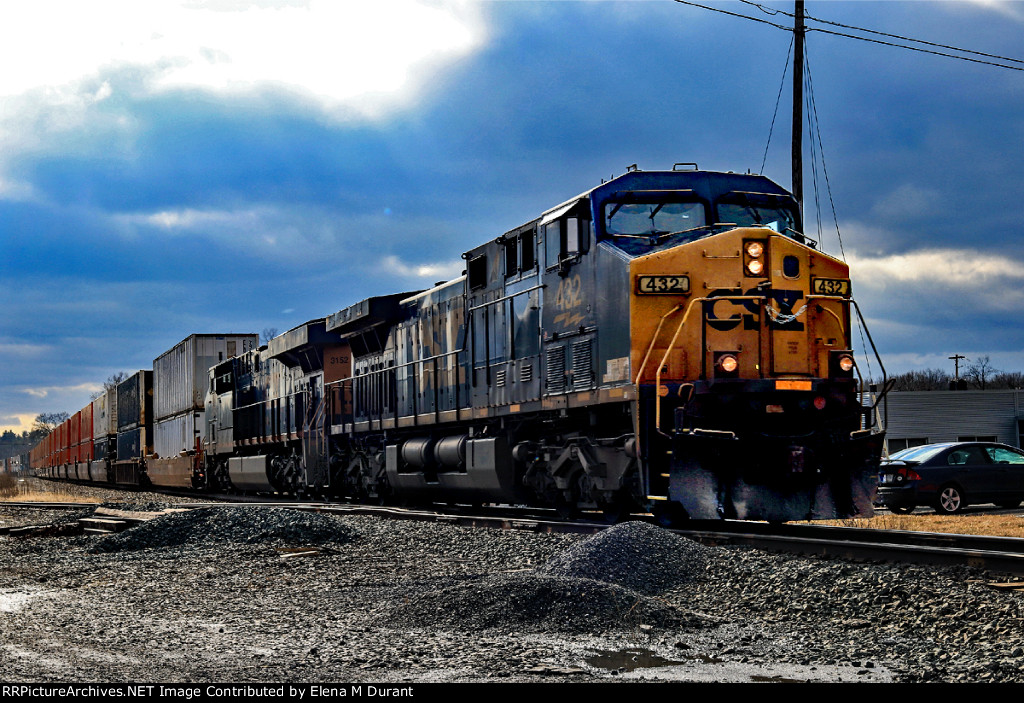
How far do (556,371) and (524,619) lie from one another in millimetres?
6153

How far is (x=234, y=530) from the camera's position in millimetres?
12227

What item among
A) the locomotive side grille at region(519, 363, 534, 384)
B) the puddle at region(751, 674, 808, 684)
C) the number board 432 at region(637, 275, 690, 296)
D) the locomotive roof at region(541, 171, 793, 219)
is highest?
the locomotive roof at region(541, 171, 793, 219)

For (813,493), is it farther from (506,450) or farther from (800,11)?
(800,11)

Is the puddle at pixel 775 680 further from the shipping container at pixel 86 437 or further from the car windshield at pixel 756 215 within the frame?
the shipping container at pixel 86 437

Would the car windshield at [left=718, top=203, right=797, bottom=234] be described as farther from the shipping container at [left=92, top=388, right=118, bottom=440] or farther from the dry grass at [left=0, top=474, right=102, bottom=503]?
the shipping container at [left=92, top=388, right=118, bottom=440]

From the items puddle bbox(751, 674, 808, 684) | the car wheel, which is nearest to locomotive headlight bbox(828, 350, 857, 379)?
puddle bbox(751, 674, 808, 684)

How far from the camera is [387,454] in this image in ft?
59.4

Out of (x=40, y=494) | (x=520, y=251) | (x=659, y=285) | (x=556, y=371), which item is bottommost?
(x=40, y=494)

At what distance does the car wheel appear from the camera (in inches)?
649

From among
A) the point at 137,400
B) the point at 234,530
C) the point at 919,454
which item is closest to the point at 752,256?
the point at 234,530

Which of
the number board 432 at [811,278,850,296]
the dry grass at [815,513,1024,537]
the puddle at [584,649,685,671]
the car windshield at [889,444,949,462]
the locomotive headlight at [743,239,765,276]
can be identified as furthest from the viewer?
the car windshield at [889,444,949,462]

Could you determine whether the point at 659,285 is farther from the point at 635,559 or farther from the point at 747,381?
the point at 635,559

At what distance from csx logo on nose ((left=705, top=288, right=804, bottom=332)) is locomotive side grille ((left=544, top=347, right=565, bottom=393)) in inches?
89.9
